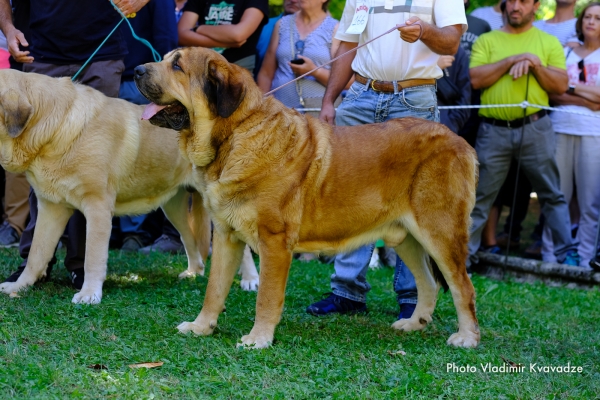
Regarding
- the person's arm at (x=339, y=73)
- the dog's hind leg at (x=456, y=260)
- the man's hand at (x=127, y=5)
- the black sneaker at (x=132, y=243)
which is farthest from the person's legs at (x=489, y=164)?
the man's hand at (x=127, y=5)

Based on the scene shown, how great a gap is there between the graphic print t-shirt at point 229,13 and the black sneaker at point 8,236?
325 centimetres

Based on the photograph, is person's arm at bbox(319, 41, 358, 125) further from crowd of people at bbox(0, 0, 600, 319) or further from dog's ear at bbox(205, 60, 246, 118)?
dog's ear at bbox(205, 60, 246, 118)

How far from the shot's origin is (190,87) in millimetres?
4734

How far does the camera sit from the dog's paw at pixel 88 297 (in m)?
5.65

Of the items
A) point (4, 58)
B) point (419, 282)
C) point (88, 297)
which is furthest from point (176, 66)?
point (4, 58)

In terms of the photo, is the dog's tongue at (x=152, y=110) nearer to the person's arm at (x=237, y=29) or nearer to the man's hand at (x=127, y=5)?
the man's hand at (x=127, y=5)

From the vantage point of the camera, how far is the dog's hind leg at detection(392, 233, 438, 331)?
5.55 m

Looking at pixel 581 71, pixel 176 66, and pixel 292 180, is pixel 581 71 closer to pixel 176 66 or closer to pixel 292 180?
pixel 292 180

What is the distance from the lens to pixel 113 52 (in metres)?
6.50

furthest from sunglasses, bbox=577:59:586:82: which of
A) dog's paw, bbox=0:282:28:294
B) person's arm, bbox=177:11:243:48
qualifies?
dog's paw, bbox=0:282:28:294

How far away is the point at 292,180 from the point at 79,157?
1935mm

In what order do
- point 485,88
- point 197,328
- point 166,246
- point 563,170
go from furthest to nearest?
point 563,170 → point 485,88 → point 166,246 → point 197,328

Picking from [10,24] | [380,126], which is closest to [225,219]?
[380,126]

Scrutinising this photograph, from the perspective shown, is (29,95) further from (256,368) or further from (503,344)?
(503,344)
